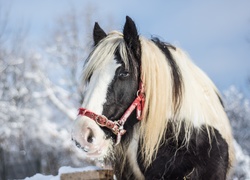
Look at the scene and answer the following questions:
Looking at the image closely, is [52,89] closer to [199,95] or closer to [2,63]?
[2,63]

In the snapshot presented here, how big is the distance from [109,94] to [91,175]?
1.42 meters

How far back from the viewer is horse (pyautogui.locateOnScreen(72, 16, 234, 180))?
2809 mm

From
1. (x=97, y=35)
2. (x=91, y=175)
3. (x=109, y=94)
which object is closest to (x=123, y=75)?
(x=109, y=94)

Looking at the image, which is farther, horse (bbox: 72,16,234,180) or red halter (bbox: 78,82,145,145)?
horse (bbox: 72,16,234,180)

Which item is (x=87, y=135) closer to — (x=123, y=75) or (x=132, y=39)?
(x=123, y=75)

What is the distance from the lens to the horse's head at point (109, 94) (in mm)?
2648

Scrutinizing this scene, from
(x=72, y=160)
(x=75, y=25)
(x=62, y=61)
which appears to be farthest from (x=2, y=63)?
(x=72, y=160)

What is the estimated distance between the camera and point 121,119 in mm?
2855

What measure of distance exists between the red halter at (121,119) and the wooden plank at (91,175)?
35.0 inches

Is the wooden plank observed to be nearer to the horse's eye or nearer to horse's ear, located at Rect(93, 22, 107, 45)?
the horse's eye

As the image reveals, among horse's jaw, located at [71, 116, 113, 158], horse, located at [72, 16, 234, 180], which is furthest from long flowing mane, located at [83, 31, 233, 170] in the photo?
horse's jaw, located at [71, 116, 113, 158]

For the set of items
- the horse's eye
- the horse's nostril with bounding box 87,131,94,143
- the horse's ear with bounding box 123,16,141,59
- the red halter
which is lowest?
the horse's nostril with bounding box 87,131,94,143

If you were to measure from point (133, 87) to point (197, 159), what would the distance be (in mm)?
726

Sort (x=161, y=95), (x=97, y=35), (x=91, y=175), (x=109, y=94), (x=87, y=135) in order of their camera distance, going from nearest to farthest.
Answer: (x=87, y=135)
(x=109, y=94)
(x=161, y=95)
(x=97, y=35)
(x=91, y=175)
